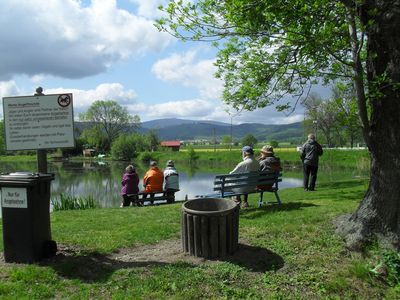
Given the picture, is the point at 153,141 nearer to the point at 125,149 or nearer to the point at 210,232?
the point at 125,149

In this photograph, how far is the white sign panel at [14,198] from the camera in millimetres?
5469

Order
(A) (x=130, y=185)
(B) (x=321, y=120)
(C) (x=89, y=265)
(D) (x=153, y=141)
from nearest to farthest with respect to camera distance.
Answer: (C) (x=89, y=265)
(A) (x=130, y=185)
(B) (x=321, y=120)
(D) (x=153, y=141)

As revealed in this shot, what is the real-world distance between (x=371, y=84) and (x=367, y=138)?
82 centimetres

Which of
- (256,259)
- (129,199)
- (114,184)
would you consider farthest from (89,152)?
(256,259)

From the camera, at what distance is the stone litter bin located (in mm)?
5590

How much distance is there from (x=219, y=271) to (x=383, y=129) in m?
3.13

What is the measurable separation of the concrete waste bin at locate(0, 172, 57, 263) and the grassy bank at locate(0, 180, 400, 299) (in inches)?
7.1

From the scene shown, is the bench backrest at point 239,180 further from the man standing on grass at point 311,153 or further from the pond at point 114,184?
the pond at point 114,184

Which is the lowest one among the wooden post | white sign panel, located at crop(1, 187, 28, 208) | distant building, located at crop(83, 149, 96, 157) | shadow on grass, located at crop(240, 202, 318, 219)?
distant building, located at crop(83, 149, 96, 157)

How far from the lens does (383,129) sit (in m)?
5.92

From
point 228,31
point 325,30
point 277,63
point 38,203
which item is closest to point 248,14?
point 228,31

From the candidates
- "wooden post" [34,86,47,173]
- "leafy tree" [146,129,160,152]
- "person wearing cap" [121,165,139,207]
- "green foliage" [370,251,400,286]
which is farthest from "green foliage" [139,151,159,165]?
"green foliage" [370,251,400,286]

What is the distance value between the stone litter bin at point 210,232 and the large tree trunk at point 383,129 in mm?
1751

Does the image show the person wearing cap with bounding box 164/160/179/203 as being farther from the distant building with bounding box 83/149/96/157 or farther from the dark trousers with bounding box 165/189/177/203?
the distant building with bounding box 83/149/96/157
